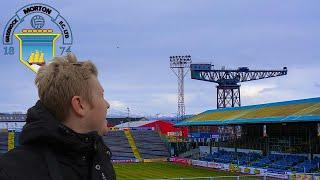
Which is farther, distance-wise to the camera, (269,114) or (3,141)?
(3,141)

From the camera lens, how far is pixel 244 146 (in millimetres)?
63969

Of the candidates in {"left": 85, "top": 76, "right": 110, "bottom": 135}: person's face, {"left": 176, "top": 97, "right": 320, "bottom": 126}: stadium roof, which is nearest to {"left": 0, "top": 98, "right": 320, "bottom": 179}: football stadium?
{"left": 176, "top": 97, "right": 320, "bottom": 126}: stadium roof

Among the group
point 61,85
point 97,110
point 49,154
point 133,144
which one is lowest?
point 133,144

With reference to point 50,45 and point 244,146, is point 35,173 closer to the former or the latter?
point 50,45

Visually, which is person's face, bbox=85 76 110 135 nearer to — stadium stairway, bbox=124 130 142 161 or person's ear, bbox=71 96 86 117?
person's ear, bbox=71 96 86 117

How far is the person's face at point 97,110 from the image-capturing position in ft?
8.43

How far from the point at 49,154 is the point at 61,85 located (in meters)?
0.31

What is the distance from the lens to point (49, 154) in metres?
2.38

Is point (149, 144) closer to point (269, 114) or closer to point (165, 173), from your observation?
point (165, 173)

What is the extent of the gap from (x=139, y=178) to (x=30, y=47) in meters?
15.7

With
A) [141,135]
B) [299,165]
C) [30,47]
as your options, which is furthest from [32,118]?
[141,135]

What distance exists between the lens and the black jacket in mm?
2311

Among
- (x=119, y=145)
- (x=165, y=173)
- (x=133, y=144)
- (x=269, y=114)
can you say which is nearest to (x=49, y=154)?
(x=165, y=173)

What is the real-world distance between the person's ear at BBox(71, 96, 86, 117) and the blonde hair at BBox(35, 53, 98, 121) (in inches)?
0.6
